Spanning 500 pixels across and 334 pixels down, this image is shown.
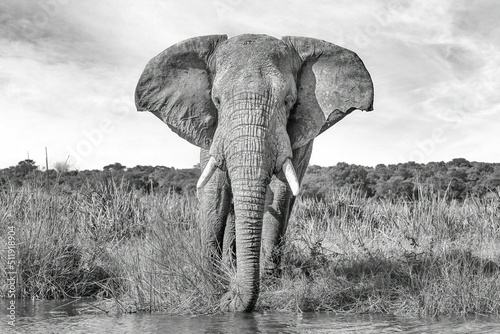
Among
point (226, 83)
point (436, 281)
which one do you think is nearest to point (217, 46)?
point (226, 83)

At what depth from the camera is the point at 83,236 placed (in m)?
9.91

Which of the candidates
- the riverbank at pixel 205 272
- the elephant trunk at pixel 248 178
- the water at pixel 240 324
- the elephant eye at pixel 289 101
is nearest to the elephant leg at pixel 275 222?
the riverbank at pixel 205 272

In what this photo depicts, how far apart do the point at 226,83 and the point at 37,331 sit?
2873 millimetres

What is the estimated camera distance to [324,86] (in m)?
6.93

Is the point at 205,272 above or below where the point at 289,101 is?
below

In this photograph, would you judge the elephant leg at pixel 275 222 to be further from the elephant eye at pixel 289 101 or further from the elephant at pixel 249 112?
the elephant eye at pixel 289 101

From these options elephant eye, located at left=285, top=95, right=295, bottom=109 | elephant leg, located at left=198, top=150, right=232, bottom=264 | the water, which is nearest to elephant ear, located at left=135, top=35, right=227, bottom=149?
elephant leg, located at left=198, top=150, right=232, bottom=264

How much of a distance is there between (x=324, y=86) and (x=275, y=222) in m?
1.64

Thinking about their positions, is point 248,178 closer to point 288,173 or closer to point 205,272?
point 288,173

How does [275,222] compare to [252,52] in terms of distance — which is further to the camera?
[275,222]

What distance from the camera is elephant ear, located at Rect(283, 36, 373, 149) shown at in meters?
6.74

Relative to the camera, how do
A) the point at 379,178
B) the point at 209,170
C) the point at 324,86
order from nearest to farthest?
the point at 209,170 < the point at 324,86 < the point at 379,178

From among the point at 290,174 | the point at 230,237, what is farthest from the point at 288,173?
the point at 230,237

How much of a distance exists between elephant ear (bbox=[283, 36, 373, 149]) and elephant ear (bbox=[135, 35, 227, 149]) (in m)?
0.90
